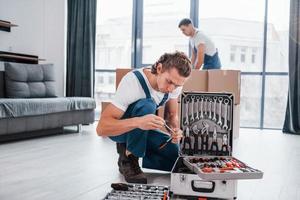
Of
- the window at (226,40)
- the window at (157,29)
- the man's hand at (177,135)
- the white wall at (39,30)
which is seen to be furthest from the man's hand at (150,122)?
the window at (157,29)

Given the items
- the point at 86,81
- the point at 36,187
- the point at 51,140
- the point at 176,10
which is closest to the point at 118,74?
the point at 51,140

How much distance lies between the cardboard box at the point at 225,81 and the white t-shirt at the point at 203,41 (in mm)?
291

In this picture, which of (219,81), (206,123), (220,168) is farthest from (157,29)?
(220,168)

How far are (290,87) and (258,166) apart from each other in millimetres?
2487

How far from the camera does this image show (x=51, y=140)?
3.63 m

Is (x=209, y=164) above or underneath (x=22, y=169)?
above

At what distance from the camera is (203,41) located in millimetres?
4117

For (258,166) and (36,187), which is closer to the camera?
(36,187)

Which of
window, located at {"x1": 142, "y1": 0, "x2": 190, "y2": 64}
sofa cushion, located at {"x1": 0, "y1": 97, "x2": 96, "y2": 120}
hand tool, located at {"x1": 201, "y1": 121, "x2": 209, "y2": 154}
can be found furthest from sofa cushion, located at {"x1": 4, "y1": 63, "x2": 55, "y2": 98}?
hand tool, located at {"x1": 201, "y1": 121, "x2": 209, "y2": 154}

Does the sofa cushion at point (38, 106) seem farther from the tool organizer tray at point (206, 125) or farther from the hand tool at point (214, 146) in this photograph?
the hand tool at point (214, 146)

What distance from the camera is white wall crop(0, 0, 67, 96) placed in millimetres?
4734

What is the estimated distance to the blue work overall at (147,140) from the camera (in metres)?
1.99

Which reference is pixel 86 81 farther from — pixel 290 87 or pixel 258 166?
pixel 258 166

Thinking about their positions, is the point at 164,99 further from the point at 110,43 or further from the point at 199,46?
the point at 110,43
